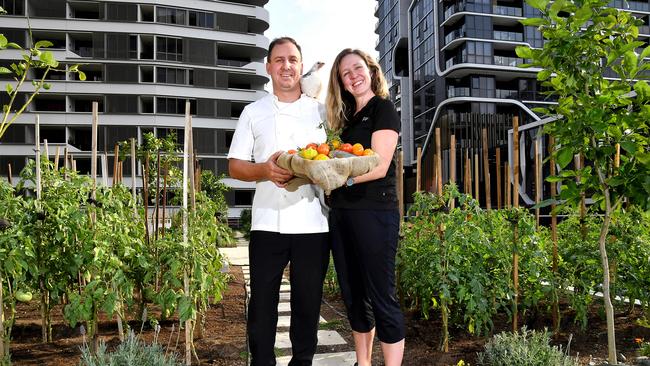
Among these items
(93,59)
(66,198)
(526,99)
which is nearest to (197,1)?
(93,59)

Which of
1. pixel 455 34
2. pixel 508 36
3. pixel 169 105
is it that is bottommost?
pixel 169 105

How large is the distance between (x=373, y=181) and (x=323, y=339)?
215cm

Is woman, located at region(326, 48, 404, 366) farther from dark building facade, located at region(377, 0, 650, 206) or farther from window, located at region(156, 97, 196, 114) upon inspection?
dark building facade, located at region(377, 0, 650, 206)

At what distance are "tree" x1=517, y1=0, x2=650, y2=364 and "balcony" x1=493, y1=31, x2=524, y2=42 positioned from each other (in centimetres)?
3856

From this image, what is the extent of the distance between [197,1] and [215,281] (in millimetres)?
33012

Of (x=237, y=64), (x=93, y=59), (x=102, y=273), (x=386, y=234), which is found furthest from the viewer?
(x=237, y=64)

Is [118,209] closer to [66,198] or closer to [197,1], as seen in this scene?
[66,198]

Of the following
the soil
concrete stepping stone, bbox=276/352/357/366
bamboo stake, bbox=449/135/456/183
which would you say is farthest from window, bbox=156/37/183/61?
concrete stepping stone, bbox=276/352/357/366

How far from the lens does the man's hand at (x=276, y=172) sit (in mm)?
2297

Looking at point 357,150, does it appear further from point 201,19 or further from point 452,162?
point 201,19

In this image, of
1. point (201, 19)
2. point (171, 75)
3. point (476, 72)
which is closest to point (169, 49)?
point (171, 75)

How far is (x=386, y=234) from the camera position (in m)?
2.64

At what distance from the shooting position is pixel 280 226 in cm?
247

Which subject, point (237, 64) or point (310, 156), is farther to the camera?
point (237, 64)
